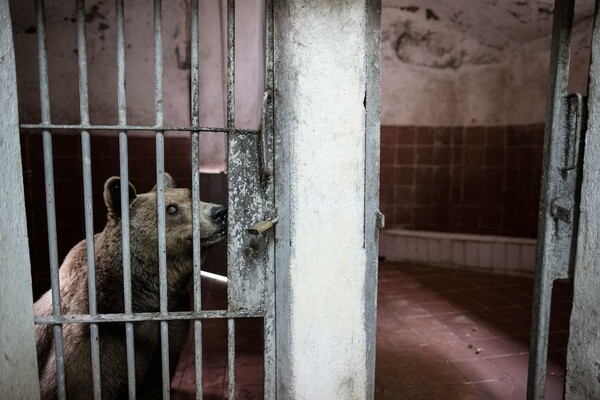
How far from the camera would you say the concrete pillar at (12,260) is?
2125mm

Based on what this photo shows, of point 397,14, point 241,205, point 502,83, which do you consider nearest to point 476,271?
point 502,83

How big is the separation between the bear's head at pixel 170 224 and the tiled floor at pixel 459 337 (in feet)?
6.04

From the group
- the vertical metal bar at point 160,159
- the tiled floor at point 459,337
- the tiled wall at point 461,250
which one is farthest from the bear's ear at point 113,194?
the tiled wall at point 461,250

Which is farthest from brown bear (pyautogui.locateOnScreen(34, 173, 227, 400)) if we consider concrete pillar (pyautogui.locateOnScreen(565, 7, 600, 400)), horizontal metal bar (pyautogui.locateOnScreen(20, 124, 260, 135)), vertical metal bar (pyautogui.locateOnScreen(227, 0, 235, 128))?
concrete pillar (pyautogui.locateOnScreen(565, 7, 600, 400))

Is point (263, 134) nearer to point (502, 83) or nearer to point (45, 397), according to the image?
point (45, 397)

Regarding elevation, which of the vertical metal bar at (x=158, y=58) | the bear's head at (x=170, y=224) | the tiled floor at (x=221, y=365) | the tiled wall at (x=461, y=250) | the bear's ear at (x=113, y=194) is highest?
the vertical metal bar at (x=158, y=58)

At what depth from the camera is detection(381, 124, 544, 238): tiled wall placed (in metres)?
6.96

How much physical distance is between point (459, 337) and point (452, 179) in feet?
11.9

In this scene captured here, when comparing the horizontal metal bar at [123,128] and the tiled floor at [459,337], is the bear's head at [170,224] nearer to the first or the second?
the horizontal metal bar at [123,128]

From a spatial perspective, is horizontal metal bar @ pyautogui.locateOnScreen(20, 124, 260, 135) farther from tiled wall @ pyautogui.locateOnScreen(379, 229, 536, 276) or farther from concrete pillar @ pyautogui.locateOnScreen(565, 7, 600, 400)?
tiled wall @ pyautogui.locateOnScreen(379, 229, 536, 276)

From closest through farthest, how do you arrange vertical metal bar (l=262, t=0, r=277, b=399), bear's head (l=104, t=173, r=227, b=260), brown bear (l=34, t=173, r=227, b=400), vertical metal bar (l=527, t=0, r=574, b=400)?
vertical metal bar (l=262, t=0, r=277, b=399) < vertical metal bar (l=527, t=0, r=574, b=400) < brown bear (l=34, t=173, r=227, b=400) < bear's head (l=104, t=173, r=227, b=260)

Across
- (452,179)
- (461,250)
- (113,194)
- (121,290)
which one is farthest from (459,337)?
(452,179)

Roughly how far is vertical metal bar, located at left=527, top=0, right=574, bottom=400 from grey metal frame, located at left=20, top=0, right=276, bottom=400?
1530 mm

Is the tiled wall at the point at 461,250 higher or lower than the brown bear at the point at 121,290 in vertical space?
lower
